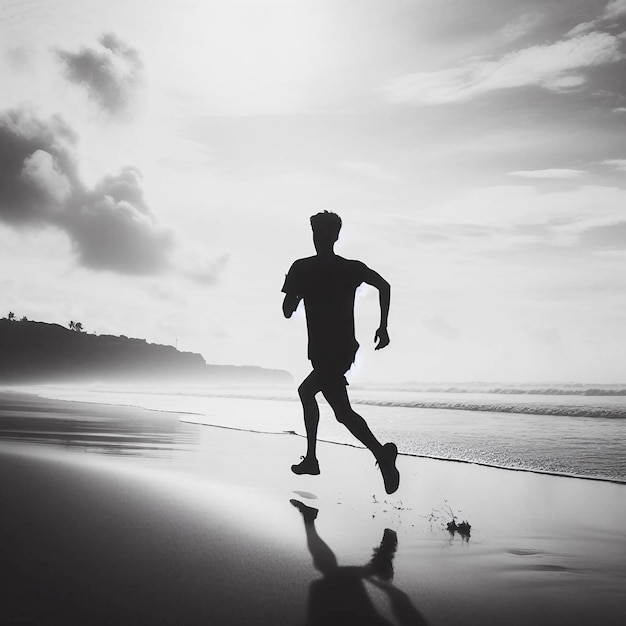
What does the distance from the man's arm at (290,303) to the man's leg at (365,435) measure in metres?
0.61

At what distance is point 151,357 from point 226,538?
167341 mm

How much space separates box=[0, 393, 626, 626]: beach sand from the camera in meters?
2.23

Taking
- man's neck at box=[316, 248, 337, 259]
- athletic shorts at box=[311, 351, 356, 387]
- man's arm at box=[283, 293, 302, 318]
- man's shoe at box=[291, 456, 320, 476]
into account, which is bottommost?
man's shoe at box=[291, 456, 320, 476]

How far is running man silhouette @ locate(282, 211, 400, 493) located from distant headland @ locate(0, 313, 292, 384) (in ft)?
444

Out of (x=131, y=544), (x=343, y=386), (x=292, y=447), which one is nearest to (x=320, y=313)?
(x=343, y=386)

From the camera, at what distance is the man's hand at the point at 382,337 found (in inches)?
175

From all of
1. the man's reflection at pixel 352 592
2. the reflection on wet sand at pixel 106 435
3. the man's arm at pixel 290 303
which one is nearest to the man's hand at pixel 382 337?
the man's arm at pixel 290 303

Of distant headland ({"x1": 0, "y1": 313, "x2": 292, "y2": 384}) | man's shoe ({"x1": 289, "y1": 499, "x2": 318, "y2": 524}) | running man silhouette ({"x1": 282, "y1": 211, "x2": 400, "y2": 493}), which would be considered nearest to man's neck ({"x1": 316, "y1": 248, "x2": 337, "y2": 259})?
running man silhouette ({"x1": 282, "y1": 211, "x2": 400, "y2": 493})

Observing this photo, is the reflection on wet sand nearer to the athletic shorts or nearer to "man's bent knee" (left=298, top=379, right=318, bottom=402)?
"man's bent knee" (left=298, top=379, right=318, bottom=402)

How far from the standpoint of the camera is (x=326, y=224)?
473 centimetres

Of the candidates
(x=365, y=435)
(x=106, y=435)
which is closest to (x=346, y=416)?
(x=365, y=435)

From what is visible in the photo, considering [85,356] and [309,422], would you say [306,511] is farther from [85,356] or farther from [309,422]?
[85,356]

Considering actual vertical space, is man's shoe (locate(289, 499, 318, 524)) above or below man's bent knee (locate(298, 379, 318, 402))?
below

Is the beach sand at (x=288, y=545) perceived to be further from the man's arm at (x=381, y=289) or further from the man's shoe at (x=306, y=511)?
the man's arm at (x=381, y=289)
